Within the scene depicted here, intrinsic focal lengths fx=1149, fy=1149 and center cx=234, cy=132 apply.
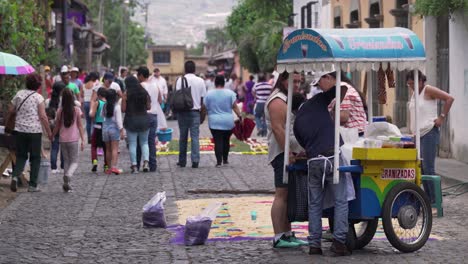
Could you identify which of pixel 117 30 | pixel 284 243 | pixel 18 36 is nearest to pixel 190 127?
pixel 18 36

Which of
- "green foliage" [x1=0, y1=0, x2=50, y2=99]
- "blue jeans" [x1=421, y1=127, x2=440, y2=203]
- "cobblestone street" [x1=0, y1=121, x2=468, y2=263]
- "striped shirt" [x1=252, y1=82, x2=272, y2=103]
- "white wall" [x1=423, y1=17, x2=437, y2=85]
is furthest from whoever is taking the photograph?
"striped shirt" [x1=252, y1=82, x2=272, y2=103]

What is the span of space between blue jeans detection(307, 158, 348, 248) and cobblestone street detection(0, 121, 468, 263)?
22 centimetres

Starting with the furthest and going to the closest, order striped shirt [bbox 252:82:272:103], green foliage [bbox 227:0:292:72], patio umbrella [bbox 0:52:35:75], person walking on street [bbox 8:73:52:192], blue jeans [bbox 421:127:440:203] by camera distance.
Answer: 1. green foliage [bbox 227:0:292:72]
2. striped shirt [bbox 252:82:272:103]
3. patio umbrella [bbox 0:52:35:75]
4. person walking on street [bbox 8:73:52:192]
5. blue jeans [bbox 421:127:440:203]

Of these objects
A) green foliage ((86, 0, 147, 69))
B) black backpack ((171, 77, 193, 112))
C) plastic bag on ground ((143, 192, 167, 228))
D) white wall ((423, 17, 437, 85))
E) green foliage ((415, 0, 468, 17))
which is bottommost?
plastic bag on ground ((143, 192, 167, 228))

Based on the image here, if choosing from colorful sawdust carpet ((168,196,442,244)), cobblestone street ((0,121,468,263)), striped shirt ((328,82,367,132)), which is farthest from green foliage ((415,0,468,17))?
striped shirt ((328,82,367,132))

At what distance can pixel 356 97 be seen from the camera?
11.9 m

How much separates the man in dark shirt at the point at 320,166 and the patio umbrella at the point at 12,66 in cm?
687

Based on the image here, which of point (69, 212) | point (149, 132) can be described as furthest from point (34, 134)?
point (149, 132)

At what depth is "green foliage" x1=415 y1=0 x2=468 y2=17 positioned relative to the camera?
744 inches

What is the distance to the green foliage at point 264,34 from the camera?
137ft

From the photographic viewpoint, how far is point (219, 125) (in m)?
19.8

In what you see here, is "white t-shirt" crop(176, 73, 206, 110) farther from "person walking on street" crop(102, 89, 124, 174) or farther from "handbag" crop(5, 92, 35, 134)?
"handbag" crop(5, 92, 35, 134)

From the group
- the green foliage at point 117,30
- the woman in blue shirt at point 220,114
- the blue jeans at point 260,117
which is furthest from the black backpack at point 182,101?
the green foliage at point 117,30

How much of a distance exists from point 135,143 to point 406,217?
30.9 ft
